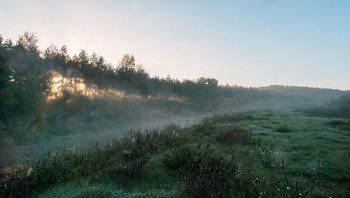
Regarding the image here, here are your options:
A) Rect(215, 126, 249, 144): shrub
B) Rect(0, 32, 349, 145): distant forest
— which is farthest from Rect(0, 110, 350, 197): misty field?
Rect(0, 32, 349, 145): distant forest

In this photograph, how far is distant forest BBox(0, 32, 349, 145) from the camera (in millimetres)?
18562

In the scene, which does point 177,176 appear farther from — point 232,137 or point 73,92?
point 73,92

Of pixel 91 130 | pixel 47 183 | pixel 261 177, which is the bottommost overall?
pixel 91 130

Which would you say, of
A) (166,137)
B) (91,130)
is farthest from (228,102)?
(166,137)

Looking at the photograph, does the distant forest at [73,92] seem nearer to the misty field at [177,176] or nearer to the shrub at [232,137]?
the misty field at [177,176]

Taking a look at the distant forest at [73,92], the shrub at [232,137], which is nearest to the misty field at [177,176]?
the shrub at [232,137]

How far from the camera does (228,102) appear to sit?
74688 millimetres

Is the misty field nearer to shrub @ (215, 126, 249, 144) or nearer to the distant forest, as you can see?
shrub @ (215, 126, 249, 144)

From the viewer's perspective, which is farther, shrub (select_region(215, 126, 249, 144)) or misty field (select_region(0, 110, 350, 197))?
shrub (select_region(215, 126, 249, 144))

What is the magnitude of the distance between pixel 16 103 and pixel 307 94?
148 meters

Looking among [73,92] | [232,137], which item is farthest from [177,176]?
[73,92]

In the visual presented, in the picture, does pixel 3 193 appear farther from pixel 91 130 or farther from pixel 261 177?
pixel 91 130

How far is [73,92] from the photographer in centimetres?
3500

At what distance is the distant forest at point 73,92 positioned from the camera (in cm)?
1856
